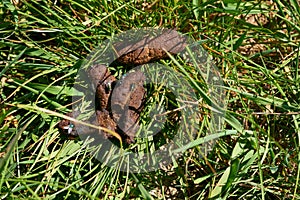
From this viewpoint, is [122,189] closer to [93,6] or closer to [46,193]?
[46,193]

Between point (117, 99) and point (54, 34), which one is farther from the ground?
point (54, 34)

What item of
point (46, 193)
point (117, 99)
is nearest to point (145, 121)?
point (117, 99)

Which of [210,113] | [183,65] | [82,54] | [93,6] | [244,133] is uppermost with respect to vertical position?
[93,6]

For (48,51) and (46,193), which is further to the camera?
(48,51)

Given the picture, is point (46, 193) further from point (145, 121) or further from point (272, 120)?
point (272, 120)

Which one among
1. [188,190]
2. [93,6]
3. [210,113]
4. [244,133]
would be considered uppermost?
[93,6]

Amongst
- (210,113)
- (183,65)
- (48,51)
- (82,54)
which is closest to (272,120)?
(210,113)
